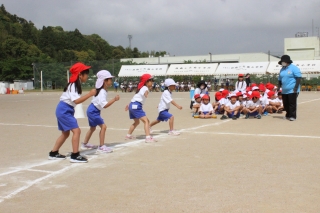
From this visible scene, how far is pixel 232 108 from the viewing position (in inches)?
563

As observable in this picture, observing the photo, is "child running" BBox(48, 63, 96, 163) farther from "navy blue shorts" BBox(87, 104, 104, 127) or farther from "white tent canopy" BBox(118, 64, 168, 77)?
"white tent canopy" BBox(118, 64, 168, 77)

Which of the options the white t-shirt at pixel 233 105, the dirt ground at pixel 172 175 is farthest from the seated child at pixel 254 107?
the dirt ground at pixel 172 175

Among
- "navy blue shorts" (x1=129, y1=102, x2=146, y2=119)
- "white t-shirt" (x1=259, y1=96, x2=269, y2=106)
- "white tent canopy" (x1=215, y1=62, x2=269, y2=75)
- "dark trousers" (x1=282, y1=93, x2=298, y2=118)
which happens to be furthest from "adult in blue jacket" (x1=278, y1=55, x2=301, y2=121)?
"white tent canopy" (x1=215, y1=62, x2=269, y2=75)

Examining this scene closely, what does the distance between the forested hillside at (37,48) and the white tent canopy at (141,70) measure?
21403 mm

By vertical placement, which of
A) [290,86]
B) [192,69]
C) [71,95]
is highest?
[192,69]

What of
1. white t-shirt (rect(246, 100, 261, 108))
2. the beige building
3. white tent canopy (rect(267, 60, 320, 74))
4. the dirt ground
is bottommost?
the dirt ground

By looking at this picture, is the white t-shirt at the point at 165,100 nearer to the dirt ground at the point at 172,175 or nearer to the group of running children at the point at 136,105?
the group of running children at the point at 136,105

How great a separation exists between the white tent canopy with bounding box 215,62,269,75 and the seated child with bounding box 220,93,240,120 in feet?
108

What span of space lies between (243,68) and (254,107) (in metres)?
34.0

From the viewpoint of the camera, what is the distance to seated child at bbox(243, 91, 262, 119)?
46.9 feet

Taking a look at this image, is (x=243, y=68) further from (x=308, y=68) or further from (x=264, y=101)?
(x=264, y=101)

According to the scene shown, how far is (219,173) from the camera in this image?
6086 millimetres

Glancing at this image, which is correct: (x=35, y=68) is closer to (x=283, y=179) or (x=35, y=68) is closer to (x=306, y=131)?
(x=306, y=131)

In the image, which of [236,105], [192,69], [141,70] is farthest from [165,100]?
[141,70]
